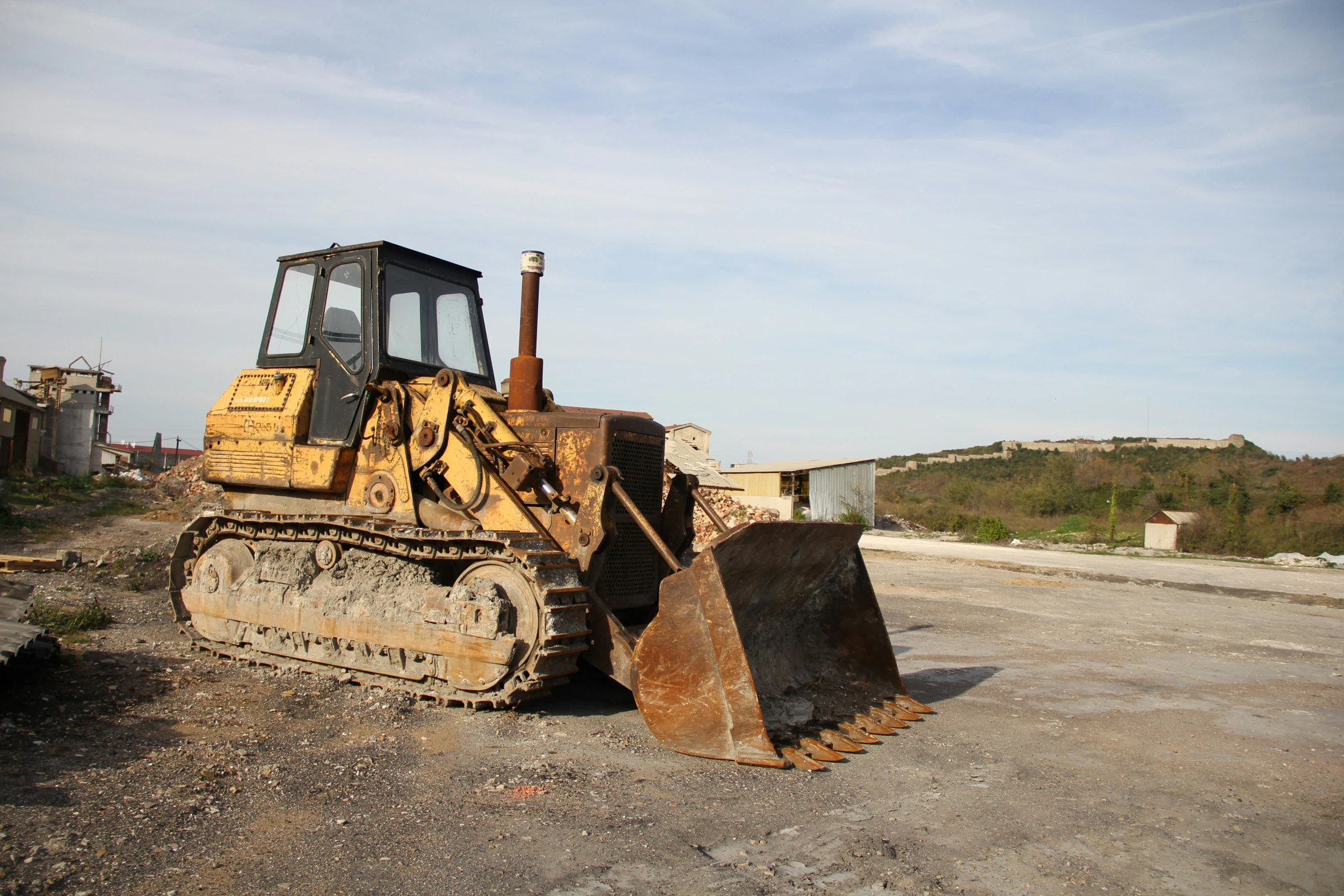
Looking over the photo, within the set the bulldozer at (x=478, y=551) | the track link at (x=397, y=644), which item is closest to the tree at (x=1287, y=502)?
the bulldozer at (x=478, y=551)

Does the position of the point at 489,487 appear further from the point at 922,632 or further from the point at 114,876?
the point at 922,632

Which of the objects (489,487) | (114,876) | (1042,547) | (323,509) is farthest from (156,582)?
(1042,547)

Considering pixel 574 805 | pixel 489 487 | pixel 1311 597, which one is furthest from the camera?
pixel 1311 597

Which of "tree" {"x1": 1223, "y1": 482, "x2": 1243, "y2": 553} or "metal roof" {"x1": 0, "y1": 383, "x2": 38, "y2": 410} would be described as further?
"tree" {"x1": 1223, "y1": 482, "x2": 1243, "y2": 553}

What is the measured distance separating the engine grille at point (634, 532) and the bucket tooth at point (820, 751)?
73.2 inches

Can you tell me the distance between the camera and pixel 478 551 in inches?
253

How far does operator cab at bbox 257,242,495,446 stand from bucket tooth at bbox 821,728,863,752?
423cm

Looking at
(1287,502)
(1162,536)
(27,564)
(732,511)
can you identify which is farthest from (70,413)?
(1287,502)

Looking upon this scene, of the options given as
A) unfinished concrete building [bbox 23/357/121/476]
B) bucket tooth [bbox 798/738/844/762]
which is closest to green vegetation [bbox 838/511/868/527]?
unfinished concrete building [bbox 23/357/121/476]

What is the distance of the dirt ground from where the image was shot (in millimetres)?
3717

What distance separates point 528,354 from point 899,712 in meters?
3.86

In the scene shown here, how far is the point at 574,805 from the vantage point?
4.49 meters

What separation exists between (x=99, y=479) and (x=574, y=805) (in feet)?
84.4

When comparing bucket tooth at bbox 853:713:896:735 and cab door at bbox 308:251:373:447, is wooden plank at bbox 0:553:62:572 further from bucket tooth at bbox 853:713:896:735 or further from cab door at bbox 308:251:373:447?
bucket tooth at bbox 853:713:896:735
